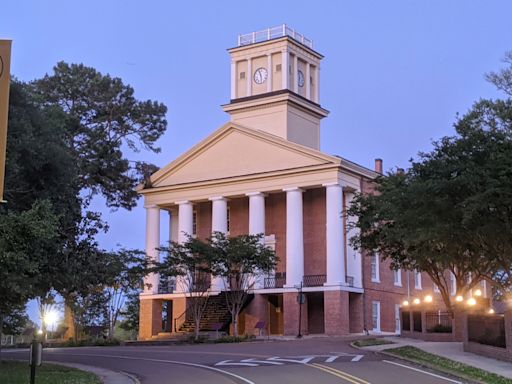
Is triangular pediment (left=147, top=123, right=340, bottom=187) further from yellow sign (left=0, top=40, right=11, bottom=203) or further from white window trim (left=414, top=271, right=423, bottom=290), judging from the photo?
yellow sign (left=0, top=40, right=11, bottom=203)

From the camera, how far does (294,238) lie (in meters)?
51.7

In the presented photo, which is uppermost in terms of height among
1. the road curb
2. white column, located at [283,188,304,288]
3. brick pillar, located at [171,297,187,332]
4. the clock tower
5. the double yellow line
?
the clock tower

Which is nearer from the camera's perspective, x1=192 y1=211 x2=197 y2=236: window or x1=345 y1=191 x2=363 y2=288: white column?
x1=345 y1=191 x2=363 y2=288: white column

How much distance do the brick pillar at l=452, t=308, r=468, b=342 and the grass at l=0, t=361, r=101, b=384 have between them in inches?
562

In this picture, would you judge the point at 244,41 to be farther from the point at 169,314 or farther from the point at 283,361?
the point at 283,361

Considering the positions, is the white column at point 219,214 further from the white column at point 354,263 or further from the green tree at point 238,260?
the white column at point 354,263

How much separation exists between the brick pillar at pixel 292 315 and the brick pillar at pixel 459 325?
15238mm

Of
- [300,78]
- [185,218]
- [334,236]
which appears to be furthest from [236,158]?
[334,236]

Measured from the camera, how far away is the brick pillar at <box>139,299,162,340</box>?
5694 centimetres

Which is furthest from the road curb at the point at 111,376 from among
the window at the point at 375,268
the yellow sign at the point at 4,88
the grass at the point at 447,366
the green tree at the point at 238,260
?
the window at the point at 375,268

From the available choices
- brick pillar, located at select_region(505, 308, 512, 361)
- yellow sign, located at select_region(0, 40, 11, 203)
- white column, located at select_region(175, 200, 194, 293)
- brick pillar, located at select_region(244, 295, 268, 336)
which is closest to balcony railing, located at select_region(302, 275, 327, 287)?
brick pillar, located at select_region(244, 295, 268, 336)

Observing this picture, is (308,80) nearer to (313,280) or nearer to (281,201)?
(281,201)

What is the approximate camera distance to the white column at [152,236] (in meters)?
57.7

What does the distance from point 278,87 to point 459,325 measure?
2871cm
